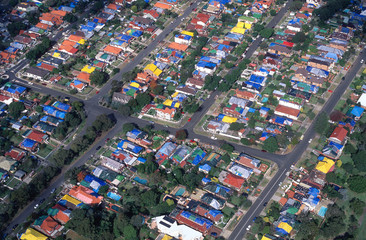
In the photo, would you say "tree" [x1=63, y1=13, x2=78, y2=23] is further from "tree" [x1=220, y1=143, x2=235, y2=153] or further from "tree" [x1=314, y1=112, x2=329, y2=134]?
"tree" [x1=314, y1=112, x2=329, y2=134]

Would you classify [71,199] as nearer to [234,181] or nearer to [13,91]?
[234,181]

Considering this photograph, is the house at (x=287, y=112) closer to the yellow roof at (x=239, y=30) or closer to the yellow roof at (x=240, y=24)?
the yellow roof at (x=239, y=30)

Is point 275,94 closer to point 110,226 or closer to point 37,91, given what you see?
point 110,226

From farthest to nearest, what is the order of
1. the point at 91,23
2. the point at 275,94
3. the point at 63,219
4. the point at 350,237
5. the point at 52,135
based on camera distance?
the point at 91,23 < the point at 275,94 < the point at 52,135 < the point at 63,219 < the point at 350,237

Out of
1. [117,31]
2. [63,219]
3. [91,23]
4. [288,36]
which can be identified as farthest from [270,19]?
[63,219]

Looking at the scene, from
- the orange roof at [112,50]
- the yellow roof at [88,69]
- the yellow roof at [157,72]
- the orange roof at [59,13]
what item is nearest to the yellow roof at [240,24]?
the yellow roof at [157,72]

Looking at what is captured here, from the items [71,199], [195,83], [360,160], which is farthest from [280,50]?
[71,199]
